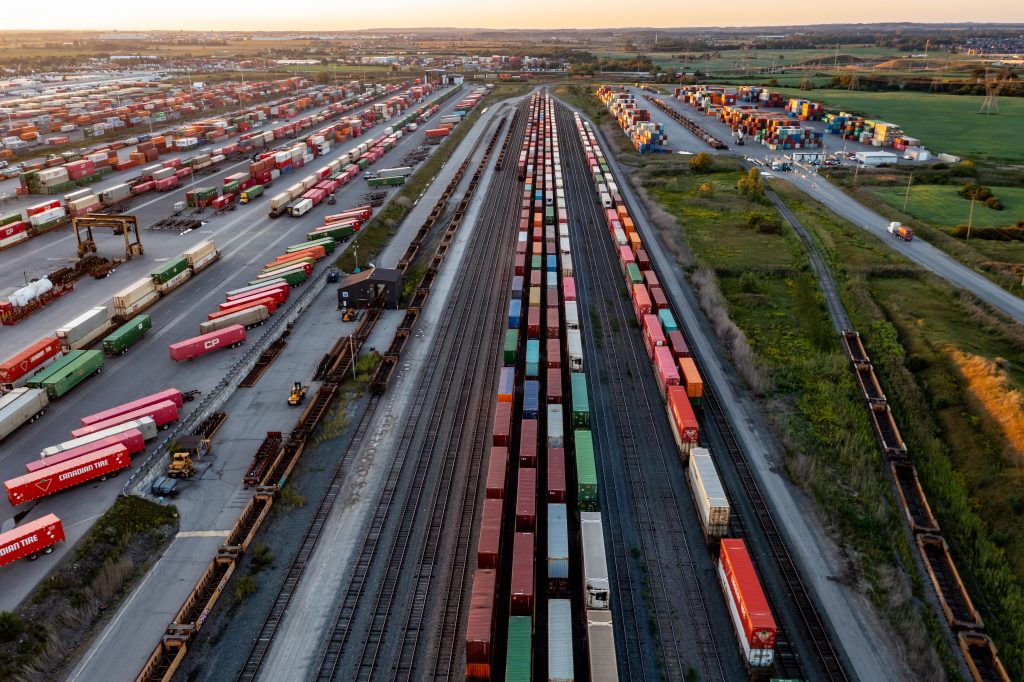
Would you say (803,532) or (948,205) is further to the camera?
(948,205)

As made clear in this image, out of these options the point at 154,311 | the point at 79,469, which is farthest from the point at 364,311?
the point at 79,469

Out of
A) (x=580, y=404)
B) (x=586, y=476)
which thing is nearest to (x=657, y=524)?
(x=586, y=476)

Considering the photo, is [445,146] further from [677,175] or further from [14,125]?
[14,125]

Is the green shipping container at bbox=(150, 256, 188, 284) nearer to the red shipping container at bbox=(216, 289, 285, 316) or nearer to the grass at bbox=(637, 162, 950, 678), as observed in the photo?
the red shipping container at bbox=(216, 289, 285, 316)

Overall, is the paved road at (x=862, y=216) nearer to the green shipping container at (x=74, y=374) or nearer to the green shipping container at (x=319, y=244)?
the green shipping container at (x=319, y=244)

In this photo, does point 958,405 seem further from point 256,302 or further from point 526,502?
point 256,302

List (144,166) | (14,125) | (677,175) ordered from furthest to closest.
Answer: (14,125) → (144,166) → (677,175)
